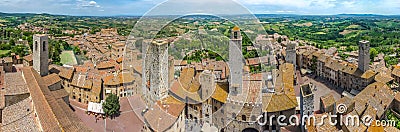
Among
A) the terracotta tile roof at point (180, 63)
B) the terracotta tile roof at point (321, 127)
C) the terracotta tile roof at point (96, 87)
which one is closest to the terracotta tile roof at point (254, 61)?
the terracotta tile roof at point (180, 63)

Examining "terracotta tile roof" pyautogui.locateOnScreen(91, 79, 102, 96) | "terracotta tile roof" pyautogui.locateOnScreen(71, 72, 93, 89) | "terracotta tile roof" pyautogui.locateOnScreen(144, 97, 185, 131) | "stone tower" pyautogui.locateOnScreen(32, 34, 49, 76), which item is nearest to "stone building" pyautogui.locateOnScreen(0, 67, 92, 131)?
"terracotta tile roof" pyautogui.locateOnScreen(144, 97, 185, 131)

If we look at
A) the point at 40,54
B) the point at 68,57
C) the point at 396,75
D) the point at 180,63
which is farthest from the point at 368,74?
the point at 68,57

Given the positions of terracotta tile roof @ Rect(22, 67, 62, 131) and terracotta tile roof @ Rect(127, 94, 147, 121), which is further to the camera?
terracotta tile roof @ Rect(127, 94, 147, 121)

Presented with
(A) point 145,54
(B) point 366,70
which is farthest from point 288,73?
(A) point 145,54

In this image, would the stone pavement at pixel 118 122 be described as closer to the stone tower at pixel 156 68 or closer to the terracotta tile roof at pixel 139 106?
the terracotta tile roof at pixel 139 106

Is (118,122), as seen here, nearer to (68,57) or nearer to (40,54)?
(40,54)

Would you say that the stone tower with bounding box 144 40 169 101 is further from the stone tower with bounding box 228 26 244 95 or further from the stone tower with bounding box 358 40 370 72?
the stone tower with bounding box 358 40 370 72
